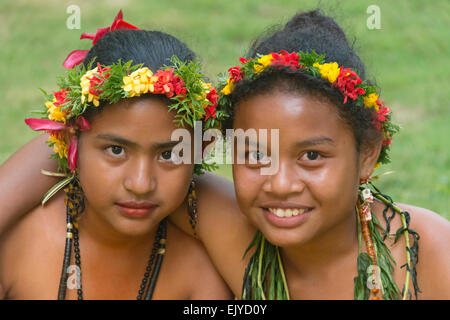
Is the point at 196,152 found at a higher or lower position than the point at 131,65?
lower

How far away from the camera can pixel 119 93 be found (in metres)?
3.11

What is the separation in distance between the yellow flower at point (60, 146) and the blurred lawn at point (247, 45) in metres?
2.89

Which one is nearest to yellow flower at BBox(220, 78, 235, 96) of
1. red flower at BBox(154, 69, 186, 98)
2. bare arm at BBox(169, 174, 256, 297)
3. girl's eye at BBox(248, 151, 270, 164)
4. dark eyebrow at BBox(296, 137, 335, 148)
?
red flower at BBox(154, 69, 186, 98)

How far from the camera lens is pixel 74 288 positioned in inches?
140

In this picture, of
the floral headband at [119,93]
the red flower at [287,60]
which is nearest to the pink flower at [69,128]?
the floral headband at [119,93]

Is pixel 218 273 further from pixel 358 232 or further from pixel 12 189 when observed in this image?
pixel 12 189

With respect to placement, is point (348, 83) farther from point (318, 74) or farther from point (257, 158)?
point (257, 158)

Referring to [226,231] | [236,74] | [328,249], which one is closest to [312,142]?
[236,74]

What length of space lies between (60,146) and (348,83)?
55.0 inches

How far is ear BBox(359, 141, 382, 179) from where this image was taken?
326 centimetres

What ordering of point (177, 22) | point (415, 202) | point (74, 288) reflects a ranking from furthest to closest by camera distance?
point (177, 22) → point (415, 202) → point (74, 288)

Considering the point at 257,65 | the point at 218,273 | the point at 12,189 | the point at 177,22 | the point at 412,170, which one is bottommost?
the point at 218,273

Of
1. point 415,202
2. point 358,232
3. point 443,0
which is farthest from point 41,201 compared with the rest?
point 443,0
